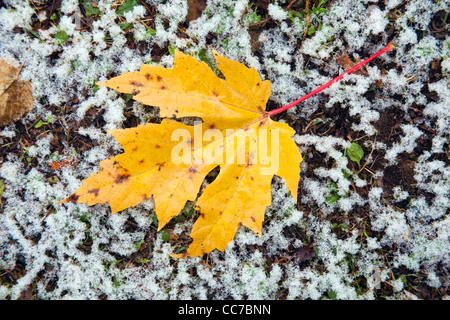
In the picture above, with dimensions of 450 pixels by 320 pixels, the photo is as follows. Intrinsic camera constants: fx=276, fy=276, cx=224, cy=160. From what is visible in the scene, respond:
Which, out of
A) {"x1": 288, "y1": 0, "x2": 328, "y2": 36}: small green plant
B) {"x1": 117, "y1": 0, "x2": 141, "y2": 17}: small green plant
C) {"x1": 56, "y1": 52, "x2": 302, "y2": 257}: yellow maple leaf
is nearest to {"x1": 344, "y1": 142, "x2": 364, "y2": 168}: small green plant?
{"x1": 56, "y1": 52, "x2": 302, "y2": 257}: yellow maple leaf

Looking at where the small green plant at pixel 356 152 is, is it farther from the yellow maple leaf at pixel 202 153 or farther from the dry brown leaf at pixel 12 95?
the dry brown leaf at pixel 12 95

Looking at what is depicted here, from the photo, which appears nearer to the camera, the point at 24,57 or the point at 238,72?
the point at 238,72

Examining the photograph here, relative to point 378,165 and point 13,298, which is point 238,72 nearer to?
point 378,165

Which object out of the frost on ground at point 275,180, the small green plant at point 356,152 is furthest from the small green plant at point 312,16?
the small green plant at point 356,152

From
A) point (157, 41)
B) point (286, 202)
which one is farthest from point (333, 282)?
point (157, 41)

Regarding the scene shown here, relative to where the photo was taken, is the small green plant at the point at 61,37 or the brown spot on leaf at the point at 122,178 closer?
the brown spot on leaf at the point at 122,178

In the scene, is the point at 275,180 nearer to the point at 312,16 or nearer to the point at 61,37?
the point at 312,16
